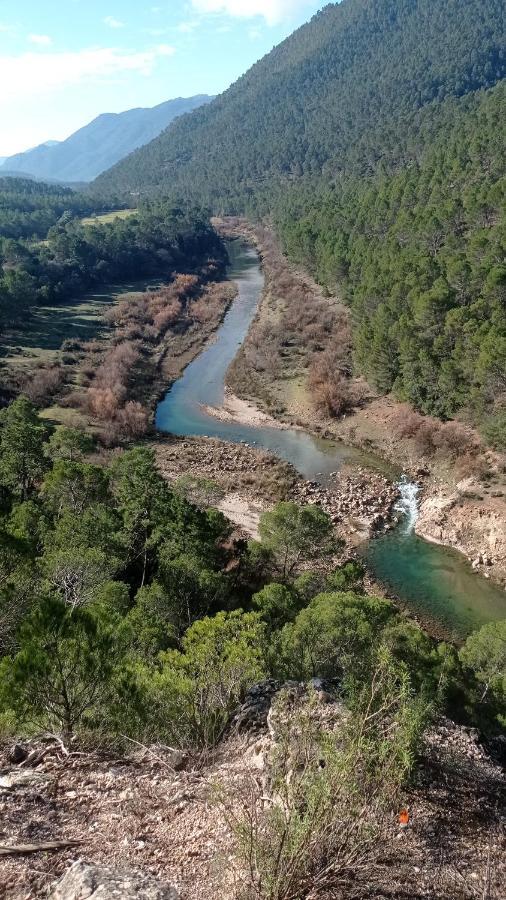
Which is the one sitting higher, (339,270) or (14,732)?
(339,270)

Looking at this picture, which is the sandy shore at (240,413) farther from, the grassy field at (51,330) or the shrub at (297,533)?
the shrub at (297,533)

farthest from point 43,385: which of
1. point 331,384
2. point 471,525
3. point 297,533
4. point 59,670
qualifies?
point 59,670

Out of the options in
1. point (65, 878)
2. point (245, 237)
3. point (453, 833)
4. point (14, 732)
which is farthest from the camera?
point (245, 237)

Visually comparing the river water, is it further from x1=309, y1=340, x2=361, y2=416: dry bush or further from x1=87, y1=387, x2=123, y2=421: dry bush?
x1=87, y1=387, x2=123, y2=421: dry bush

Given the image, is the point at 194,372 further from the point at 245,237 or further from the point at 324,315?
the point at 245,237

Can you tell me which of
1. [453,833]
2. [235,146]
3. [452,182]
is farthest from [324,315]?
[235,146]
